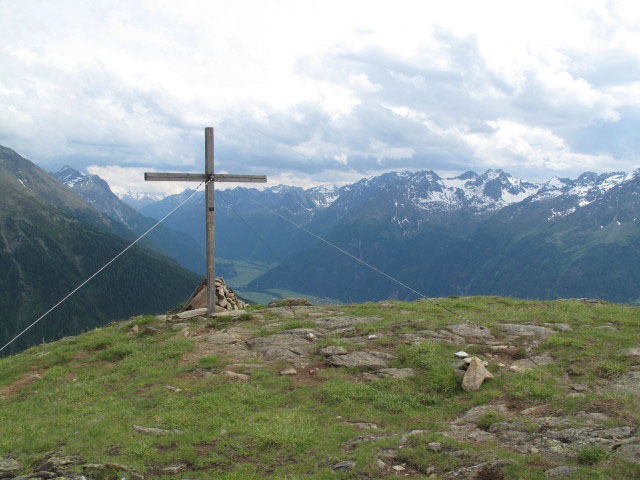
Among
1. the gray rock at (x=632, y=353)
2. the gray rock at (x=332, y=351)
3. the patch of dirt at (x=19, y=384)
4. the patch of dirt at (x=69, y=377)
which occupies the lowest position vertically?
the patch of dirt at (x=19, y=384)

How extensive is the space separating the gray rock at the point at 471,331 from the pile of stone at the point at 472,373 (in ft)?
13.1

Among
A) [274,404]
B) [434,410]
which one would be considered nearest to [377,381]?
[434,410]

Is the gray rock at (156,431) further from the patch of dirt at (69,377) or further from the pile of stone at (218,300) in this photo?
the pile of stone at (218,300)

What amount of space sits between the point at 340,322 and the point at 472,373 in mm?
9865

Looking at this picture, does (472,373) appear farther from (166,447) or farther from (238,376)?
(166,447)

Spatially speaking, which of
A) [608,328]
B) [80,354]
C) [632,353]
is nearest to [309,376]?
[632,353]

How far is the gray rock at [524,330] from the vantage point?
68.9 ft

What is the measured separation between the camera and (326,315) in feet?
88.8

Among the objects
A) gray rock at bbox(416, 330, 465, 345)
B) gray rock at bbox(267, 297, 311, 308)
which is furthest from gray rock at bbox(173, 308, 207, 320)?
gray rock at bbox(416, 330, 465, 345)

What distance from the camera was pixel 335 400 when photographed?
1559 centimetres

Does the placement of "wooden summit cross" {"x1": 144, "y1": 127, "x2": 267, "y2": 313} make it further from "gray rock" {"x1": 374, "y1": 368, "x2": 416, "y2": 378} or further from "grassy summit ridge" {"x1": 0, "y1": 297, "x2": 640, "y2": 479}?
"gray rock" {"x1": 374, "y1": 368, "x2": 416, "y2": 378}

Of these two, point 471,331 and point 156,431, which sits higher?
point 471,331

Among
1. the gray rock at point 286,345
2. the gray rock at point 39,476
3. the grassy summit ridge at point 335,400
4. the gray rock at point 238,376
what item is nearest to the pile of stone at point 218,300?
the grassy summit ridge at point 335,400

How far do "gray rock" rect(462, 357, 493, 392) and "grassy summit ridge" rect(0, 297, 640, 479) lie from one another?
34cm
